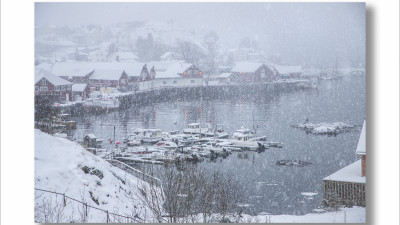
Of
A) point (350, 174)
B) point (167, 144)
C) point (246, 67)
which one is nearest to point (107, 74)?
point (167, 144)

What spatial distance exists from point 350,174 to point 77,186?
291 cm

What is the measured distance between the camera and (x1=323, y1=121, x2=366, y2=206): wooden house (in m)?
5.47

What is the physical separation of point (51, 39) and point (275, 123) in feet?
8.88

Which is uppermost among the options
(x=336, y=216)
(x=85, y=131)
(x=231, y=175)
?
(x=85, y=131)

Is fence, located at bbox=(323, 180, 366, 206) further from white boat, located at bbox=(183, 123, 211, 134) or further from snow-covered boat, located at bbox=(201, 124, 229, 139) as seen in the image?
white boat, located at bbox=(183, 123, 211, 134)

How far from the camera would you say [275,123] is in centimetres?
604

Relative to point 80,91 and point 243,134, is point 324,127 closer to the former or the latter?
point 243,134

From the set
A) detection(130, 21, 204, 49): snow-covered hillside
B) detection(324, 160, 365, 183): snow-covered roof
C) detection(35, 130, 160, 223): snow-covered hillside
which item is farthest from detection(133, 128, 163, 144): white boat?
detection(324, 160, 365, 183): snow-covered roof

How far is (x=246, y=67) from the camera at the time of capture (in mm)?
6148

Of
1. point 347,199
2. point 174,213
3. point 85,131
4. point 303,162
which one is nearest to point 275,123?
point 303,162

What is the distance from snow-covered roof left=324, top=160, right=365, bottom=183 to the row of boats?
71 centimetres

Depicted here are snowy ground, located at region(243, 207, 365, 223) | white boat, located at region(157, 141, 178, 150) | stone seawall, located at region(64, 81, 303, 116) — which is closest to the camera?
snowy ground, located at region(243, 207, 365, 223)
